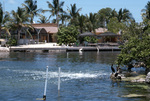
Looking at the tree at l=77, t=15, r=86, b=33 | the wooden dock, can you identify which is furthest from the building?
the tree at l=77, t=15, r=86, b=33

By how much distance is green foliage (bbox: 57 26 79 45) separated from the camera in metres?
74.9

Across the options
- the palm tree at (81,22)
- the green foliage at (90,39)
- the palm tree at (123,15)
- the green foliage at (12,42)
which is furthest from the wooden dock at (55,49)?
the palm tree at (123,15)

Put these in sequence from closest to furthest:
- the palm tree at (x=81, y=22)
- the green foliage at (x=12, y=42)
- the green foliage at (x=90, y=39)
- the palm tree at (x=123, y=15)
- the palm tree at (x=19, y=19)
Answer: the palm tree at (x=19, y=19), the green foliage at (x=12, y=42), the palm tree at (x=81, y=22), the green foliage at (x=90, y=39), the palm tree at (x=123, y=15)

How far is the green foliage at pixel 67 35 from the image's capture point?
74.9m

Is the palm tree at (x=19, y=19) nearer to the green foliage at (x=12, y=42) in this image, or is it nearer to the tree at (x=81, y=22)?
the green foliage at (x=12, y=42)

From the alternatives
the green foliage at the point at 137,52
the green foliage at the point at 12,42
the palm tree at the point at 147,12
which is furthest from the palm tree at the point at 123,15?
the green foliage at the point at 137,52

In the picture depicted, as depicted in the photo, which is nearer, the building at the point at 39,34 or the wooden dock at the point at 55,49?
the wooden dock at the point at 55,49

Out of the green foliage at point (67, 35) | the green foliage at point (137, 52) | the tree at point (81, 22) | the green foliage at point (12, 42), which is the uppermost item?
the tree at point (81, 22)

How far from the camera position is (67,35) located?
75188 millimetres

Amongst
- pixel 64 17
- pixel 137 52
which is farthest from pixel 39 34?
pixel 137 52

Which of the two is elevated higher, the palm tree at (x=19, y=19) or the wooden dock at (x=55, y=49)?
the palm tree at (x=19, y=19)

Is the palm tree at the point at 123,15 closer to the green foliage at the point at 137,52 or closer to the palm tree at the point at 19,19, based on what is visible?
the palm tree at the point at 19,19

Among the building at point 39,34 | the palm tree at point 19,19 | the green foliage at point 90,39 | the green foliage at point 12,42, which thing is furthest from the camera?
the building at point 39,34

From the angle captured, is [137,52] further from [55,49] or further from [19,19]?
[19,19]
